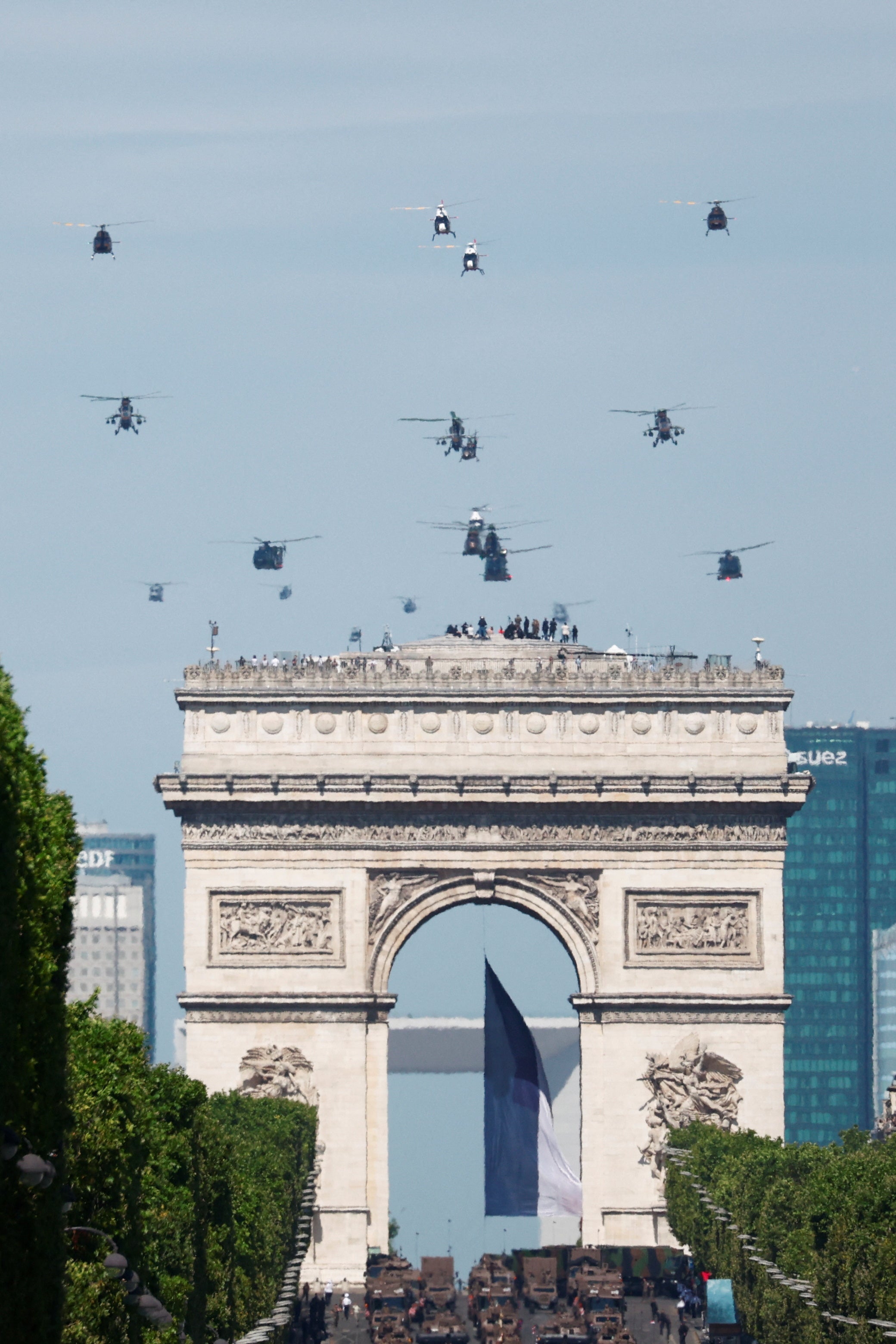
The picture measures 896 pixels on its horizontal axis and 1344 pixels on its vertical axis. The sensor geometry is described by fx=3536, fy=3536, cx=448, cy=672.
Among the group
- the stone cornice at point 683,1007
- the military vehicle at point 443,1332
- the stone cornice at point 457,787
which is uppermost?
the stone cornice at point 457,787

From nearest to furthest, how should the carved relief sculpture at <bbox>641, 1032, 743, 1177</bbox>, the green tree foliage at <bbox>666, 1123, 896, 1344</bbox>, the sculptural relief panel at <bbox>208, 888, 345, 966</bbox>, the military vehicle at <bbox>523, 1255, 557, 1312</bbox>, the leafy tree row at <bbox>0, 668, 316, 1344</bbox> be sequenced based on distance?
the leafy tree row at <bbox>0, 668, 316, 1344</bbox> → the green tree foliage at <bbox>666, 1123, 896, 1344</bbox> → the military vehicle at <bbox>523, 1255, 557, 1312</bbox> → the carved relief sculpture at <bbox>641, 1032, 743, 1177</bbox> → the sculptural relief panel at <bbox>208, 888, 345, 966</bbox>

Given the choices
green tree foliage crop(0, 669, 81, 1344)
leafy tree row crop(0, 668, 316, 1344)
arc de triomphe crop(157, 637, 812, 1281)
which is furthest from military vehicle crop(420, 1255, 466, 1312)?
green tree foliage crop(0, 669, 81, 1344)

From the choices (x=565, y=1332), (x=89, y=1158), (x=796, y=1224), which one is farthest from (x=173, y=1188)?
(x=565, y=1332)

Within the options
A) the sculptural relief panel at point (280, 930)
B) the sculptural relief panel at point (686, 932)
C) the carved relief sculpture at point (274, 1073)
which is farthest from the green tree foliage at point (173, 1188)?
the sculptural relief panel at point (686, 932)

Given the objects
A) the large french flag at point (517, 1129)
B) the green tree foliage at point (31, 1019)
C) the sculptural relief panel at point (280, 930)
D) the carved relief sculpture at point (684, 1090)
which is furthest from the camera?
the large french flag at point (517, 1129)

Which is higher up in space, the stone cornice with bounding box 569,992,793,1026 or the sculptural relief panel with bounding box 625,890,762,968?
the sculptural relief panel with bounding box 625,890,762,968

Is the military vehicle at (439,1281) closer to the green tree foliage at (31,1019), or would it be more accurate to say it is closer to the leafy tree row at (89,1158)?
the leafy tree row at (89,1158)

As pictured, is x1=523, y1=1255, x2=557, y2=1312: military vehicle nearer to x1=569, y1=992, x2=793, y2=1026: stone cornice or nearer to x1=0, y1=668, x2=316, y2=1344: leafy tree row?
x1=569, y1=992, x2=793, y2=1026: stone cornice
